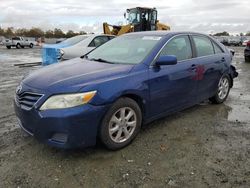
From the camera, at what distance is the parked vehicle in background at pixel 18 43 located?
35.5m

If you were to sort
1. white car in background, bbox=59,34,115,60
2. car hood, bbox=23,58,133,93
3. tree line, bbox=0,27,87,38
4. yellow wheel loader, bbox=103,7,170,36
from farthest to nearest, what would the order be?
tree line, bbox=0,27,87,38 → yellow wheel loader, bbox=103,7,170,36 → white car in background, bbox=59,34,115,60 → car hood, bbox=23,58,133,93

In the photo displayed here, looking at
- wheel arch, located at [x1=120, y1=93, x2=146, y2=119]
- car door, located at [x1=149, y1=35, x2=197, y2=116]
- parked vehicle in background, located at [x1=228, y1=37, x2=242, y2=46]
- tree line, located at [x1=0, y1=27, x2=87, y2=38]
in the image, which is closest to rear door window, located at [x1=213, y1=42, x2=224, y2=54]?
car door, located at [x1=149, y1=35, x2=197, y2=116]

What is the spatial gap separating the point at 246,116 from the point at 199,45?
1576 millimetres

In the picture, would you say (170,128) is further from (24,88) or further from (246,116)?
(24,88)

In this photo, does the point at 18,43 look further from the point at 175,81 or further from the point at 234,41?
the point at 175,81

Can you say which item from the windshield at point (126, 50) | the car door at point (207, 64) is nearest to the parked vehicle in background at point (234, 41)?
the car door at point (207, 64)

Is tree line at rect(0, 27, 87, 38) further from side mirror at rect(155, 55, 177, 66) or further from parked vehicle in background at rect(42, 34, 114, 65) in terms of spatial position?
side mirror at rect(155, 55, 177, 66)

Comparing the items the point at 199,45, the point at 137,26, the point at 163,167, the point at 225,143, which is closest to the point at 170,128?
the point at 225,143

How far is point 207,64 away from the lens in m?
5.48

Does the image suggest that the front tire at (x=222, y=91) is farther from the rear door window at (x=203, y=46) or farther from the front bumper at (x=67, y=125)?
the front bumper at (x=67, y=125)

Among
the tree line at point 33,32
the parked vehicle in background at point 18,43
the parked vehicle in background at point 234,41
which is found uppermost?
the tree line at point 33,32

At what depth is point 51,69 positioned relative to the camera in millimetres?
4227

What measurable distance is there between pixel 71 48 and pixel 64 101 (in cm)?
746

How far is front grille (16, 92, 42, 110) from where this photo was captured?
356 centimetres
